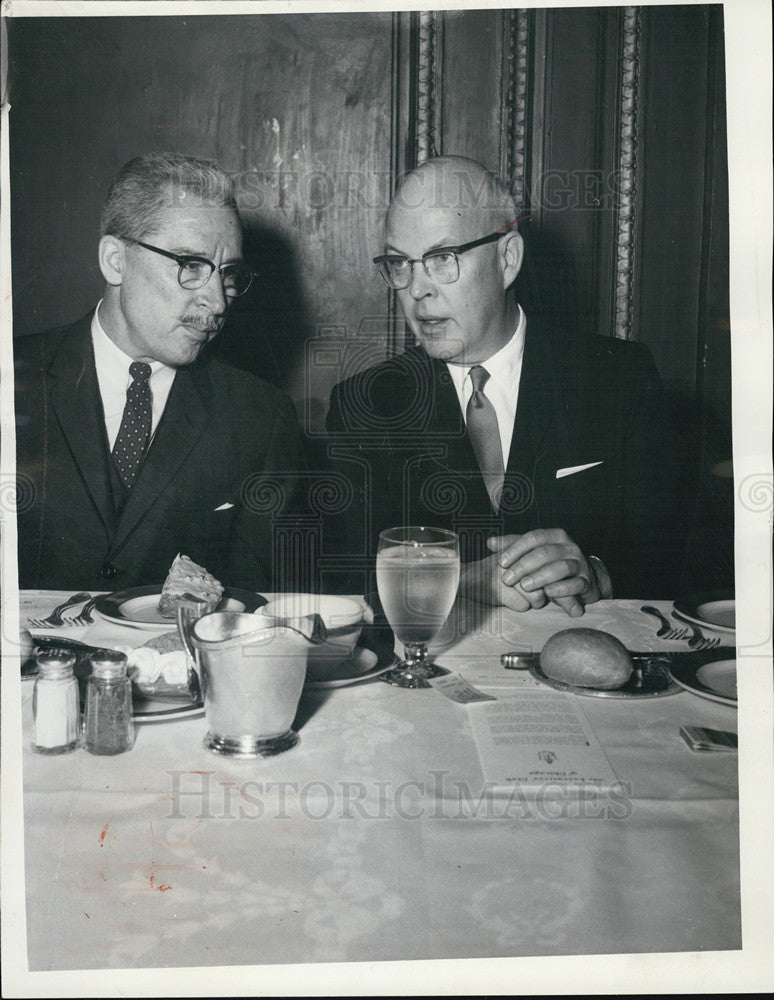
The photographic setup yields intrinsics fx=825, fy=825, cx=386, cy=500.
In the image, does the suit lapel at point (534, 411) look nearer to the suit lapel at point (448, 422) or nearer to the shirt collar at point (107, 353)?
the suit lapel at point (448, 422)

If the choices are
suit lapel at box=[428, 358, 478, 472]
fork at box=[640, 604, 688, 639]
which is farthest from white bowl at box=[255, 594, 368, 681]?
suit lapel at box=[428, 358, 478, 472]

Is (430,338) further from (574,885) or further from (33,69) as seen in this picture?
(574,885)

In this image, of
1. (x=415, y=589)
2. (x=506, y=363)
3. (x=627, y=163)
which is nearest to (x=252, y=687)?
(x=415, y=589)

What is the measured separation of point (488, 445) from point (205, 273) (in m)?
0.48

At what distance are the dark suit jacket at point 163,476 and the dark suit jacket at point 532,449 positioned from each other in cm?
12

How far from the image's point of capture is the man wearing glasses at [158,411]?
3.51 ft

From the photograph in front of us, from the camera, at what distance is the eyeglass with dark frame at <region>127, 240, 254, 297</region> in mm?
1130

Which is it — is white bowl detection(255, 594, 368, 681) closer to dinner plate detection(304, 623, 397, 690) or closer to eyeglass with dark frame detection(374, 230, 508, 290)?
dinner plate detection(304, 623, 397, 690)

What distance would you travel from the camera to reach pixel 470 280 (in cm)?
122

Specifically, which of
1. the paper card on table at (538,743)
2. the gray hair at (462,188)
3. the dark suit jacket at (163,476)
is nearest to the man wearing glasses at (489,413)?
the gray hair at (462,188)

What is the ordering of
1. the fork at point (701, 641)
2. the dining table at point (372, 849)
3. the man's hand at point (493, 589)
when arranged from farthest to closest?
the man's hand at point (493, 589)
the fork at point (701, 641)
the dining table at point (372, 849)

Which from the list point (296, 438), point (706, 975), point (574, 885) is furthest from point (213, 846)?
point (296, 438)

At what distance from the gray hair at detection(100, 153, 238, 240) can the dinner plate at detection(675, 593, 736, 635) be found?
797mm

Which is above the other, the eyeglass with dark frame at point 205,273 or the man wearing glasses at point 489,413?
the eyeglass with dark frame at point 205,273
